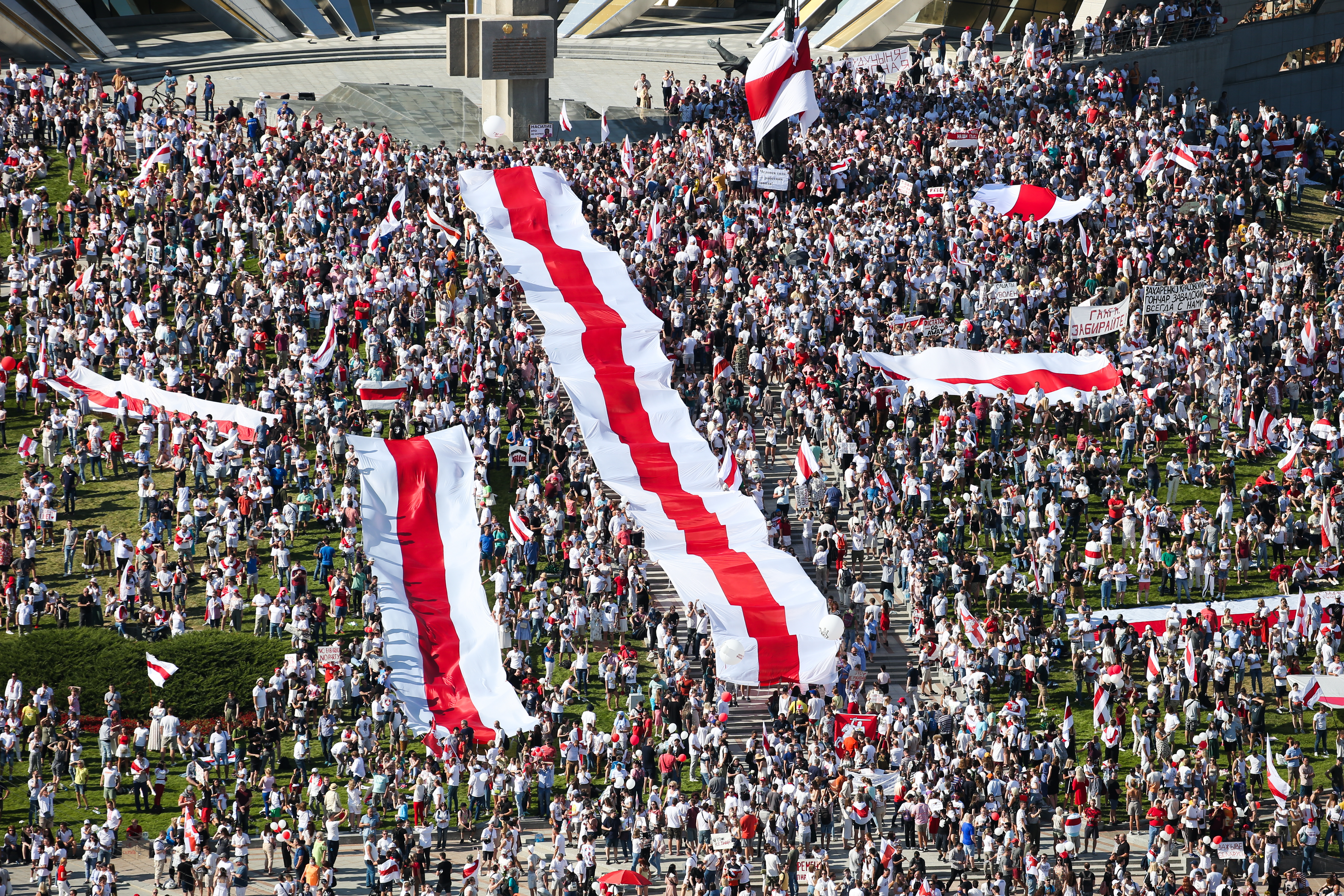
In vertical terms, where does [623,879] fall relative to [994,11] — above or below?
below

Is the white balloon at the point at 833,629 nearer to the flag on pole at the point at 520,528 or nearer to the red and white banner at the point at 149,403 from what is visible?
the flag on pole at the point at 520,528

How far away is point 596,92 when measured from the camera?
2603 inches

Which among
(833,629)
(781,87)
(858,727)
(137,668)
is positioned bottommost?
(858,727)

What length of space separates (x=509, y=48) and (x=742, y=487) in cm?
2021

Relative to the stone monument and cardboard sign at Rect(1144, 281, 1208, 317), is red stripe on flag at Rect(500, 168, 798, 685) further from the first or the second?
cardboard sign at Rect(1144, 281, 1208, 317)

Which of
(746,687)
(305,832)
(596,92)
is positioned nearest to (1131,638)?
(746,687)

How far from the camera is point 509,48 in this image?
57.8m

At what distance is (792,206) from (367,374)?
515 inches

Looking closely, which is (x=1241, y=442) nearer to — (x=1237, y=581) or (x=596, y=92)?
(x=1237, y=581)

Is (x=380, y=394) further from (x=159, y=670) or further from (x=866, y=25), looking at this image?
(x=866, y=25)

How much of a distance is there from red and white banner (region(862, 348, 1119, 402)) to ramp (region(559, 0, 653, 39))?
30.7 m

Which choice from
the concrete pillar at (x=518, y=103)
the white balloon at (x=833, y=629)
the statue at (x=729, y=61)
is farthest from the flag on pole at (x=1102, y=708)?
the concrete pillar at (x=518, y=103)

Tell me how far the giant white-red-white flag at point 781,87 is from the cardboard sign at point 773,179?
5.87ft

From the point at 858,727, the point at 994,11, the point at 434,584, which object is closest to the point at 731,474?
the point at 434,584
